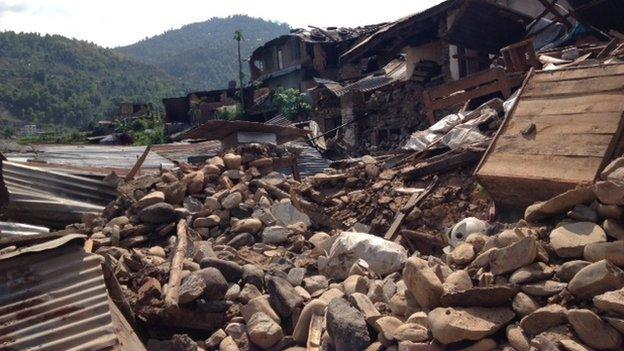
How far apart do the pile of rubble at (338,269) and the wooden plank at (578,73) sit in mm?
1497

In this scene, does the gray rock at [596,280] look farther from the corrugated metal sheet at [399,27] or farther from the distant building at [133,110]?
the distant building at [133,110]

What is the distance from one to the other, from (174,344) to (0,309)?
1454mm

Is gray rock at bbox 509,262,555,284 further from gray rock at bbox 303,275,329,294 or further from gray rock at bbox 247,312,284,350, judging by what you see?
gray rock at bbox 303,275,329,294

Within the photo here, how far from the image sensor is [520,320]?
3.21 meters

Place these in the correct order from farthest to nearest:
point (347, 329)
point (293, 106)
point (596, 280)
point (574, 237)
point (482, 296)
A: point (293, 106), point (347, 329), point (574, 237), point (482, 296), point (596, 280)

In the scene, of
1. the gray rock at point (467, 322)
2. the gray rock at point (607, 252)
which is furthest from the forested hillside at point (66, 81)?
the gray rock at point (607, 252)

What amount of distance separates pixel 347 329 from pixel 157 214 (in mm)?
4380

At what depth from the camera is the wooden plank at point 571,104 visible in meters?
4.98

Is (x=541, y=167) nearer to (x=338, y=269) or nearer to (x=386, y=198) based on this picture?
(x=338, y=269)

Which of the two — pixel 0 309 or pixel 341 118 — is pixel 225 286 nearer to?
pixel 0 309

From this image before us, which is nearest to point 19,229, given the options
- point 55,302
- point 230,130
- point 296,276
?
point 55,302

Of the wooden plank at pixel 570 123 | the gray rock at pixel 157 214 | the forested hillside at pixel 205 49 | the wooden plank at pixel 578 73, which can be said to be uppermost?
the forested hillside at pixel 205 49

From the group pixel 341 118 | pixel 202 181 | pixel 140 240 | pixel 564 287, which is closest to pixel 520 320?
pixel 564 287

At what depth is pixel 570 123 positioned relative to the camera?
201 inches
